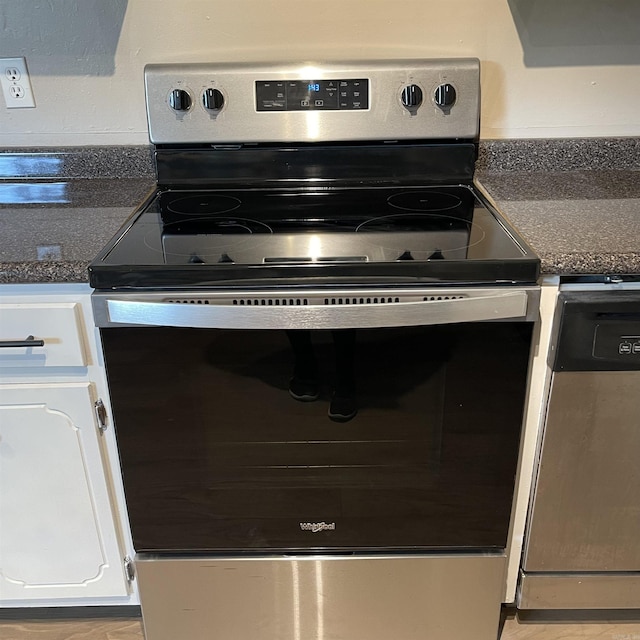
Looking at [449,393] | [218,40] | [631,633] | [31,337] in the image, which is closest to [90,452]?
[31,337]

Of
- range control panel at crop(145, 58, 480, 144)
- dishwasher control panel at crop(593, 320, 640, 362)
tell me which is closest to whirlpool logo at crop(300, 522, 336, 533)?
dishwasher control panel at crop(593, 320, 640, 362)

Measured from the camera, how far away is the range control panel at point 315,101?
4.68 ft

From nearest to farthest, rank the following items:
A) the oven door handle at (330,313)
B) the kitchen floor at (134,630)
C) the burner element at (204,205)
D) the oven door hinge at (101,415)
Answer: the oven door handle at (330,313) < the oven door hinge at (101,415) < the burner element at (204,205) < the kitchen floor at (134,630)

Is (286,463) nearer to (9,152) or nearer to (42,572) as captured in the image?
(42,572)

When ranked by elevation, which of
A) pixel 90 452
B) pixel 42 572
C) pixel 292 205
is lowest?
pixel 42 572

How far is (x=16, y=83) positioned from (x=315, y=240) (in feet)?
2.88

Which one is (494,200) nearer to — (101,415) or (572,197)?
(572,197)

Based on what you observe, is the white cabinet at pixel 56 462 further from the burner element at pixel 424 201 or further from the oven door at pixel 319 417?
the burner element at pixel 424 201

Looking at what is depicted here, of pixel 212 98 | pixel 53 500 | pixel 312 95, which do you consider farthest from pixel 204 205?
pixel 53 500

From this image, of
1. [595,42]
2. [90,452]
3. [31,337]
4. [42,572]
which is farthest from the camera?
[595,42]

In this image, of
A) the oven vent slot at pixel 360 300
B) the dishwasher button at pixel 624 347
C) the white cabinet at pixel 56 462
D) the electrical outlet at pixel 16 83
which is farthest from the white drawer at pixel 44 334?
the dishwasher button at pixel 624 347

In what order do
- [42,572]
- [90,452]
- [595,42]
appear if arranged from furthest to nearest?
[595,42] < [42,572] < [90,452]

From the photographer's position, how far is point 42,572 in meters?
1.39

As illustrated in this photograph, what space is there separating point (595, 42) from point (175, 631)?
160cm
